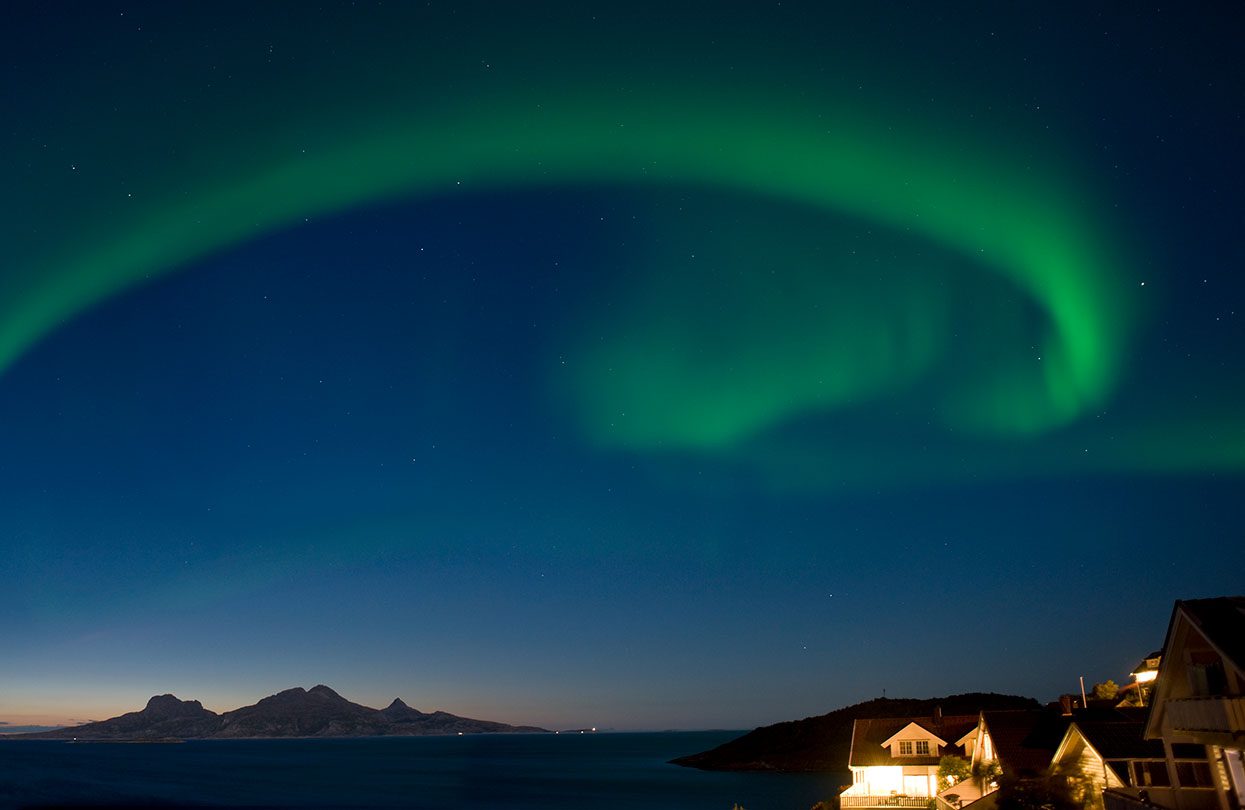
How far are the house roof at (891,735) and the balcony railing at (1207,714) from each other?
123 ft

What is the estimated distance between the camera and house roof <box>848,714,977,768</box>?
59522mm

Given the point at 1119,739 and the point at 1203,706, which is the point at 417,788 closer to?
the point at 1119,739

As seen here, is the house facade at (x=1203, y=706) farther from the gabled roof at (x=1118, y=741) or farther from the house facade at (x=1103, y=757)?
the gabled roof at (x=1118, y=741)

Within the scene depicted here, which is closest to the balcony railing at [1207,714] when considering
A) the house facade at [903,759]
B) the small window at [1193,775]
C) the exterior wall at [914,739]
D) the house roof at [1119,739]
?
the small window at [1193,775]

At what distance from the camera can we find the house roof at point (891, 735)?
195 feet

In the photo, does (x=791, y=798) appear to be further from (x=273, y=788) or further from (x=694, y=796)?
(x=273, y=788)

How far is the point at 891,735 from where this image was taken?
61812 millimetres

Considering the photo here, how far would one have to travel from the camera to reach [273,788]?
141875mm

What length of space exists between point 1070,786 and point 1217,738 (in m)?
14.9

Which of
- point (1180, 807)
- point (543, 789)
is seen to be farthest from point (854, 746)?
point (543, 789)

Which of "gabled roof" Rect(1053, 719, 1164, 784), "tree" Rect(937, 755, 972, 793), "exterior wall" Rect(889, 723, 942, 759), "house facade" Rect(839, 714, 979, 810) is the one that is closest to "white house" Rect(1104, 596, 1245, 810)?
"gabled roof" Rect(1053, 719, 1164, 784)

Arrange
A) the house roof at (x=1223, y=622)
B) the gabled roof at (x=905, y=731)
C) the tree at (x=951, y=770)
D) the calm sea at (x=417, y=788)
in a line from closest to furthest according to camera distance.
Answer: the house roof at (x=1223, y=622) → the tree at (x=951, y=770) → the gabled roof at (x=905, y=731) → the calm sea at (x=417, y=788)

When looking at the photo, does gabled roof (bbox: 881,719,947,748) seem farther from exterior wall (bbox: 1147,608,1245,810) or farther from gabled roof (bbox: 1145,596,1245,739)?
gabled roof (bbox: 1145,596,1245,739)

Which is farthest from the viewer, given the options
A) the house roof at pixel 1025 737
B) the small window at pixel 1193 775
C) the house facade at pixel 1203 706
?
the house roof at pixel 1025 737
